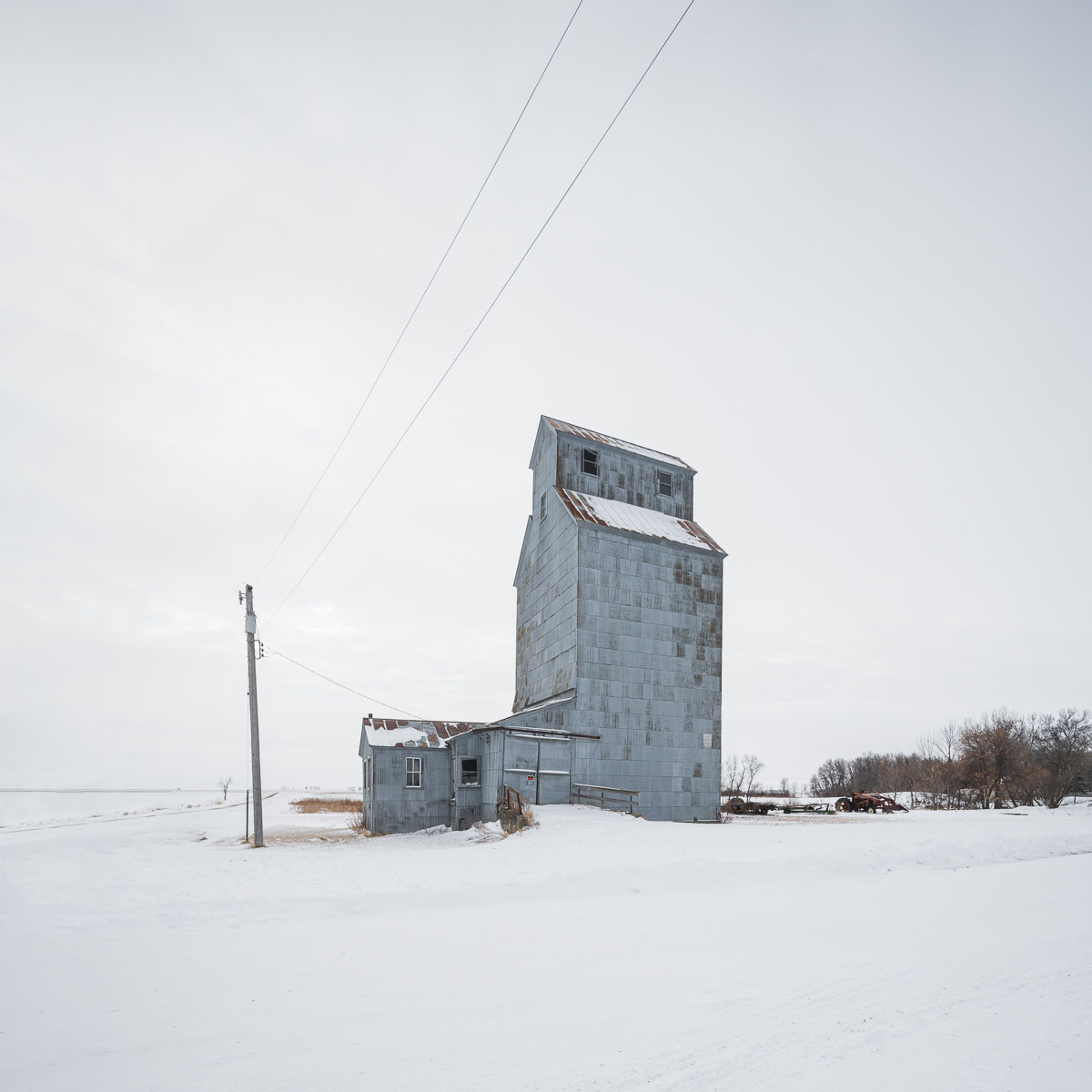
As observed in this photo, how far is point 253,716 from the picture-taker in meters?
23.5

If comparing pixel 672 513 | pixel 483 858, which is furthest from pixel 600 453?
pixel 483 858

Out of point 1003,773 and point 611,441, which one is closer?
point 611,441

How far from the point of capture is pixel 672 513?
34.2 m

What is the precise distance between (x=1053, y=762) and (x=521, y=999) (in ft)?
206

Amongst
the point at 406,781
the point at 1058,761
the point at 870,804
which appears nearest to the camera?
the point at 406,781

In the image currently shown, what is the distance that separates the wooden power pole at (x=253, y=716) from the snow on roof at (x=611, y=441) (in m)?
14.9

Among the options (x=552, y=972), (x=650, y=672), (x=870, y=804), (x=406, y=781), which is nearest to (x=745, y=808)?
(x=870, y=804)

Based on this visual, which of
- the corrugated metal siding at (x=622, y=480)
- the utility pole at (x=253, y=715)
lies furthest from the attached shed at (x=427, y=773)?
the corrugated metal siding at (x=622, y=480)

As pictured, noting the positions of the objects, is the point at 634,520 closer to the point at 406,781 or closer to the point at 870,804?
the point at 406,781

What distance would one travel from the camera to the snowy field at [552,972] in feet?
19.0

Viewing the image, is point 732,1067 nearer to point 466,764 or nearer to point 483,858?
point 483,858

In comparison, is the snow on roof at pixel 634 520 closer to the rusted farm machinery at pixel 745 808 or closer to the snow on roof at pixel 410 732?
the snow on roof at pixel 410 732

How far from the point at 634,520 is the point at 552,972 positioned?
936 inches

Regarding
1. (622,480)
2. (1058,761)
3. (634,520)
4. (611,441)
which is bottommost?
(1058,761)
